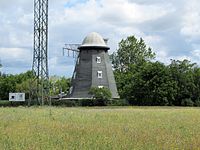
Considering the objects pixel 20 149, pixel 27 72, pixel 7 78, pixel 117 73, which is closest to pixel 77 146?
pixel 20 149

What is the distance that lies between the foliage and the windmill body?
353 cm

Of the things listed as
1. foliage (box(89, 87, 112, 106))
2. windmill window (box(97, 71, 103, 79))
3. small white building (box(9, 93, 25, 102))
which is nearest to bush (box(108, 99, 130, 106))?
foliage (box(89, 87, 112, 106))

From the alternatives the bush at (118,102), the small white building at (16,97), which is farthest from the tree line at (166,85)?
the small white building at (16,97)

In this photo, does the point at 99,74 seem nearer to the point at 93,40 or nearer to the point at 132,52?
the point at 93,40

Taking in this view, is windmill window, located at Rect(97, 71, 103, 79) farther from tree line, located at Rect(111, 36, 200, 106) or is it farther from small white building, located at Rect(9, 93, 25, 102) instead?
small white building, located at Rect(9, 93, 25, 102)

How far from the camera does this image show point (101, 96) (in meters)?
85.5

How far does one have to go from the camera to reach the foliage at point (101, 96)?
281 ft

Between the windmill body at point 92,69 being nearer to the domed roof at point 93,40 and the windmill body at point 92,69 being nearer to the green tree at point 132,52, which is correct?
the domed roof at point 93,40

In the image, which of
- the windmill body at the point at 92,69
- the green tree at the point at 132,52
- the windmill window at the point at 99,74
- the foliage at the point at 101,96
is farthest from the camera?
the green tree at the point at 132,52

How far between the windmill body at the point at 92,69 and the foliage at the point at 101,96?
3527 mm

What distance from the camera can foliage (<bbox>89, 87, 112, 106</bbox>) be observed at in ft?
281

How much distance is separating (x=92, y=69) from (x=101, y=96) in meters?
9.30

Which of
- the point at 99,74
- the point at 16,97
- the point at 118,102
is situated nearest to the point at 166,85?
the point at 118,102

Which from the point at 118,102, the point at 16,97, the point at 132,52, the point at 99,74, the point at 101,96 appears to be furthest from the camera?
the point at 132,52
